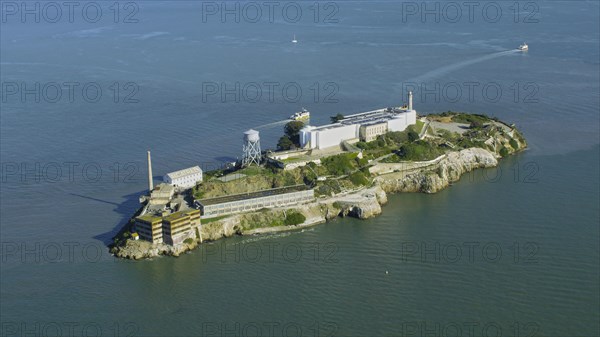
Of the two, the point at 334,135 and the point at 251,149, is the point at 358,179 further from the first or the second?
the point at 251,149

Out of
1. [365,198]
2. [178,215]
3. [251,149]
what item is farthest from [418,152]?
[178,215]

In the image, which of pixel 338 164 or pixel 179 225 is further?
pixel 338 164

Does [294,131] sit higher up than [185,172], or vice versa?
[294,131]

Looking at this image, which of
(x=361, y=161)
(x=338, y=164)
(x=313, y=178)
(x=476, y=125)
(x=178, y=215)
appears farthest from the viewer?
(x=476, y=125)

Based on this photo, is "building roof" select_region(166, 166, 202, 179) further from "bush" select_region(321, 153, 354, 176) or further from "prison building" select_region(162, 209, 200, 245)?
"bush" select_region(321, 153, 354, 176)

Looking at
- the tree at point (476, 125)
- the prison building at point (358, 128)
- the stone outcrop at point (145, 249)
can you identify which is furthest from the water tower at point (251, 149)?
the tree at point (476, 125)

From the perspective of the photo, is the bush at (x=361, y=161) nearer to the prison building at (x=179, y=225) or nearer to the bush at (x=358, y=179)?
the bush at (x=358, y=179)

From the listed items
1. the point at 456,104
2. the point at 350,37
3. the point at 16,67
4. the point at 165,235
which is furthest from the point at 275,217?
the point at 350,37
